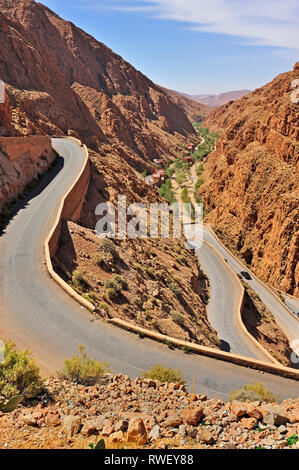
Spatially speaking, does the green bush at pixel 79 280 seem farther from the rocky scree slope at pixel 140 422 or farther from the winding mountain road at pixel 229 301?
the winding mountain road at pixel 229 301

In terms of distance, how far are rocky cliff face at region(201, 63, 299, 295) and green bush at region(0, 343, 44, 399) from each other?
122ft

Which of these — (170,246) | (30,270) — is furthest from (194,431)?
(170,246)

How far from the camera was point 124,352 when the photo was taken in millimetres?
11703

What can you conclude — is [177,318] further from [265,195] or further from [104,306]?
[265,195]

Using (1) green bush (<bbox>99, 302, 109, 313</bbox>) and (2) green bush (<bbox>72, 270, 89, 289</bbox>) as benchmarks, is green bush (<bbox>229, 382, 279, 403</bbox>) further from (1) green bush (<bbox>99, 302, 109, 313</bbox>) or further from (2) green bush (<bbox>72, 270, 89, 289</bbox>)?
(2) green bush (<bbox>72, 270, 89, 289</bbox>)

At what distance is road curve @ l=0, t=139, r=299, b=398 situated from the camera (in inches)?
432

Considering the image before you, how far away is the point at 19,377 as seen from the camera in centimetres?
812

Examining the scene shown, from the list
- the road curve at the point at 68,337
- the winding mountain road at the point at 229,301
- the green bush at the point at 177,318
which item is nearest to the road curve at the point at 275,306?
the winding mountain road at the point at 229,301

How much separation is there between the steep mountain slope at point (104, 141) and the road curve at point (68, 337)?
1.39m

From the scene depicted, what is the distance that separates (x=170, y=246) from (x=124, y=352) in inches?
790

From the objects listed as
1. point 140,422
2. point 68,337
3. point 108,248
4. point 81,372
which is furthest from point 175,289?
point 140,422

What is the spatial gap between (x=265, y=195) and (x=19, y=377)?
47819mm

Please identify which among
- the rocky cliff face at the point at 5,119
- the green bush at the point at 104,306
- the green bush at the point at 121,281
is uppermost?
the rocky cliff face at the point at 5,119

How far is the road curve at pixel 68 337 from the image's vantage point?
36.0 ft
